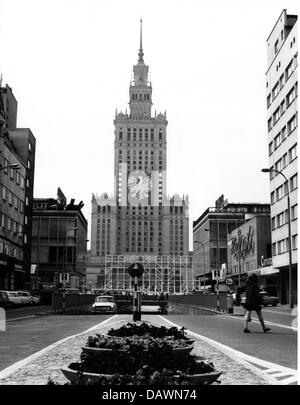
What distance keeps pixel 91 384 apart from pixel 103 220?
7000 inches

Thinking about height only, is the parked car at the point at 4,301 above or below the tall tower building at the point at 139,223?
below

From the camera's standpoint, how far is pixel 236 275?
101 meters

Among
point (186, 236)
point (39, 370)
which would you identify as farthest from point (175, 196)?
point (39, 370)

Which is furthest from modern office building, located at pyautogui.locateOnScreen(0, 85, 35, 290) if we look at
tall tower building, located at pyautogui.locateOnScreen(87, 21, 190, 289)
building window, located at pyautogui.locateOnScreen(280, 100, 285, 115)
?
tall tower building, located at pyautogui.locateOnScreen(87, 21, 190, 289)

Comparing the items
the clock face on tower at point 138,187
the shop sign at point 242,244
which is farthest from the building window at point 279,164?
the clock face on tower at point 138,187

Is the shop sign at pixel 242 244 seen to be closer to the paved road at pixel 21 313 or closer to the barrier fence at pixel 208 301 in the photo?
the barrier fence at pixel 208 301

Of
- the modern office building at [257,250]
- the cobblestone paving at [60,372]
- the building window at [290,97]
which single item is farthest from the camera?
the modern office building at [257,250]

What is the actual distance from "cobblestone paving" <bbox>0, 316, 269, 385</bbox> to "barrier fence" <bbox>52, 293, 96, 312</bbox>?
26.0 m

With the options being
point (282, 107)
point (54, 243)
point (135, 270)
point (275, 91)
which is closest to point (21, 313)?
point (135, 270)

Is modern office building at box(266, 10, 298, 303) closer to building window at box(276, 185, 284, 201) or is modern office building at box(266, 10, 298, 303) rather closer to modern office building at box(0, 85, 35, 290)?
building window at box(276, 185, 284, 201)

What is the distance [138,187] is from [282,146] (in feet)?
417

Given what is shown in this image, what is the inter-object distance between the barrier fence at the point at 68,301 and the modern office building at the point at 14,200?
1180cm

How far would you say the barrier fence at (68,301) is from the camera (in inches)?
1426

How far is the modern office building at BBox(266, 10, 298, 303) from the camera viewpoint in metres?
50.2
